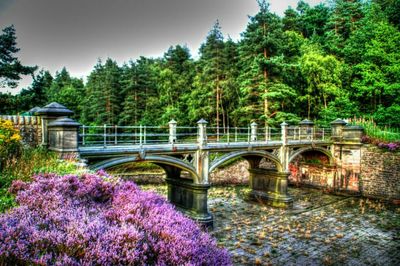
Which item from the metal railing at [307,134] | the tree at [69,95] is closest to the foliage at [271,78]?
the metal railing at [307,134]

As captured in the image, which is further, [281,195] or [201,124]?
[281,195]

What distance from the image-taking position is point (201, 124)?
45.4 ft

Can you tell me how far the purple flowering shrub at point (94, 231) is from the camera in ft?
8.50

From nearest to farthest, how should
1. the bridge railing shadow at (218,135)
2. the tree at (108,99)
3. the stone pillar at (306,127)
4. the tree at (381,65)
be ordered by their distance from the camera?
the bridge railing shadow at (218,135) → the stone pillar at (306,127) → the tree at (381,65) → the tree at (108,99)

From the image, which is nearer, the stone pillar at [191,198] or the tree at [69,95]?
the stone pillar at [191,198]

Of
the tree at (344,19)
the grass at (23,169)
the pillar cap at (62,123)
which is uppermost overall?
the tree at (344,19)

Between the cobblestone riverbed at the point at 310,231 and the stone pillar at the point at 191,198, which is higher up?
the stone pillar at the point at 191,198

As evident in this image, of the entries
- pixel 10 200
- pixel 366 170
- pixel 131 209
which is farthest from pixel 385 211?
pixel 10 200

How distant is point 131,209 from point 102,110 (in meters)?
39.4

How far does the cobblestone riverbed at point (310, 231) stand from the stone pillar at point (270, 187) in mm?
578

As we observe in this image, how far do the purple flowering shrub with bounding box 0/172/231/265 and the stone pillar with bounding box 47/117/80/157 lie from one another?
3763 millimetres

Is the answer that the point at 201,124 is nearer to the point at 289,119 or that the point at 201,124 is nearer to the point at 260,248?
the point at 260,248

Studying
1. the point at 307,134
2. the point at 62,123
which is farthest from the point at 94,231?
the point at 307,134

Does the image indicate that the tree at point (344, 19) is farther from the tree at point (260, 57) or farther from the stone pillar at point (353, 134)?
the stone pillar at point (353, 134)
